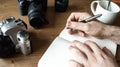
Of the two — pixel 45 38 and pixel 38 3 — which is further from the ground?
pixel 38 3

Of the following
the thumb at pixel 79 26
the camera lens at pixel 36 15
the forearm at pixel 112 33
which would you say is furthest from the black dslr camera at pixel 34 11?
the forearm at pixel 112 33

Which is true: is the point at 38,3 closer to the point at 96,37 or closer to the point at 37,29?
the point at 37,29

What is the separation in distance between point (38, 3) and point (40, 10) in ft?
0.11

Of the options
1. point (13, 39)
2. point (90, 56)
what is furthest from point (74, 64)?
point (13, 39)

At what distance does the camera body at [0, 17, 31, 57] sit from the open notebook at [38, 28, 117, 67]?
0.23 feet

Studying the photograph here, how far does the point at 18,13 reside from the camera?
0.80m

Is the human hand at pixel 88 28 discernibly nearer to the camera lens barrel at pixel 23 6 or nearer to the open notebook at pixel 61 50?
the open notebook at pixel 61 50

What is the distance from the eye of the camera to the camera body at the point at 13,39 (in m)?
0.61

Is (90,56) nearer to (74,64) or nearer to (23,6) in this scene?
(74,64)

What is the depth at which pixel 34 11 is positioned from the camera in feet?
2.31

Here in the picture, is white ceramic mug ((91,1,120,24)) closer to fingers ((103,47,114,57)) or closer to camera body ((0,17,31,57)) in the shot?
fingers ((103,47,114,57))

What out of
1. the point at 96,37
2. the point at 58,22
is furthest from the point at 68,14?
the point at 96,37

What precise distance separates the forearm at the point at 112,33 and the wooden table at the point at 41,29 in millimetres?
54

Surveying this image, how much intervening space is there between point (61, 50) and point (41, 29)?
0.44 feet
